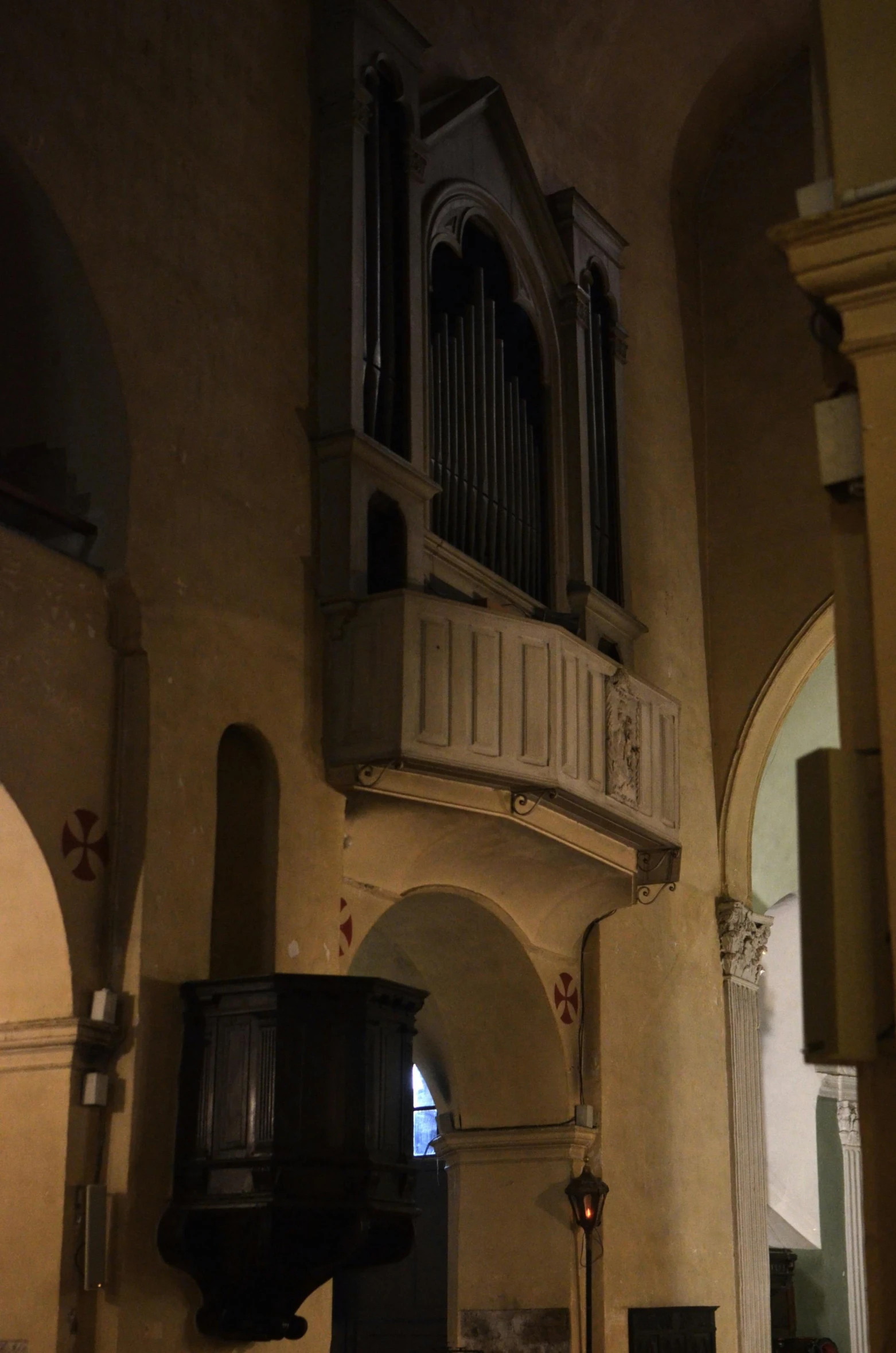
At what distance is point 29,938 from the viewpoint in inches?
294

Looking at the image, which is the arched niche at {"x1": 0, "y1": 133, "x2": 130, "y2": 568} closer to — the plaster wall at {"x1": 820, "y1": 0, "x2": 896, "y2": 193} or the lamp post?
the plaster wall at {"x1": 820, "y1": 0, "x2": 896, "y2": 193}

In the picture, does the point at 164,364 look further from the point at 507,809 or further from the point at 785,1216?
the point at 785,1216

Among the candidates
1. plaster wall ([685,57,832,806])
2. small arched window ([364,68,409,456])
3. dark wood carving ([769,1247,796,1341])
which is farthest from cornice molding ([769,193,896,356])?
dark wood carving ([769,1247,796,1341])

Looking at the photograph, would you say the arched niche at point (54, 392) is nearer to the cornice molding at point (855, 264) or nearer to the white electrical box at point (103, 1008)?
the white electrical box at point (103, 1008)

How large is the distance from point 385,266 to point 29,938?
15.1 feet

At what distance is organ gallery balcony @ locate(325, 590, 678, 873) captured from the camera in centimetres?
880

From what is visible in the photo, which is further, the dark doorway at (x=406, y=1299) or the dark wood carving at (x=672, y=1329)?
the dark doorway at (x=406, y=1299)

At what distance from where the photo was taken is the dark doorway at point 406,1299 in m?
13.3

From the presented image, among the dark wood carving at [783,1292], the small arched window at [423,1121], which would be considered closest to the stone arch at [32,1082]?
the small arched window at [423,1121]

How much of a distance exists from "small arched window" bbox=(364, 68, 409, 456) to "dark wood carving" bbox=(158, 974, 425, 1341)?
3.44 m

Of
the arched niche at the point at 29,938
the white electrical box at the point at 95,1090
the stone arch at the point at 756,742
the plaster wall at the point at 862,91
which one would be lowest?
the white electrical box at the point at 95,1090

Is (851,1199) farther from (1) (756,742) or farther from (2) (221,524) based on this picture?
(2) (221,524)

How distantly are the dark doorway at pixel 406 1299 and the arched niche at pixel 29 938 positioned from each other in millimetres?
6695

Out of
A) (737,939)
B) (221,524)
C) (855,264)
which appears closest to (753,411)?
(737,939)
